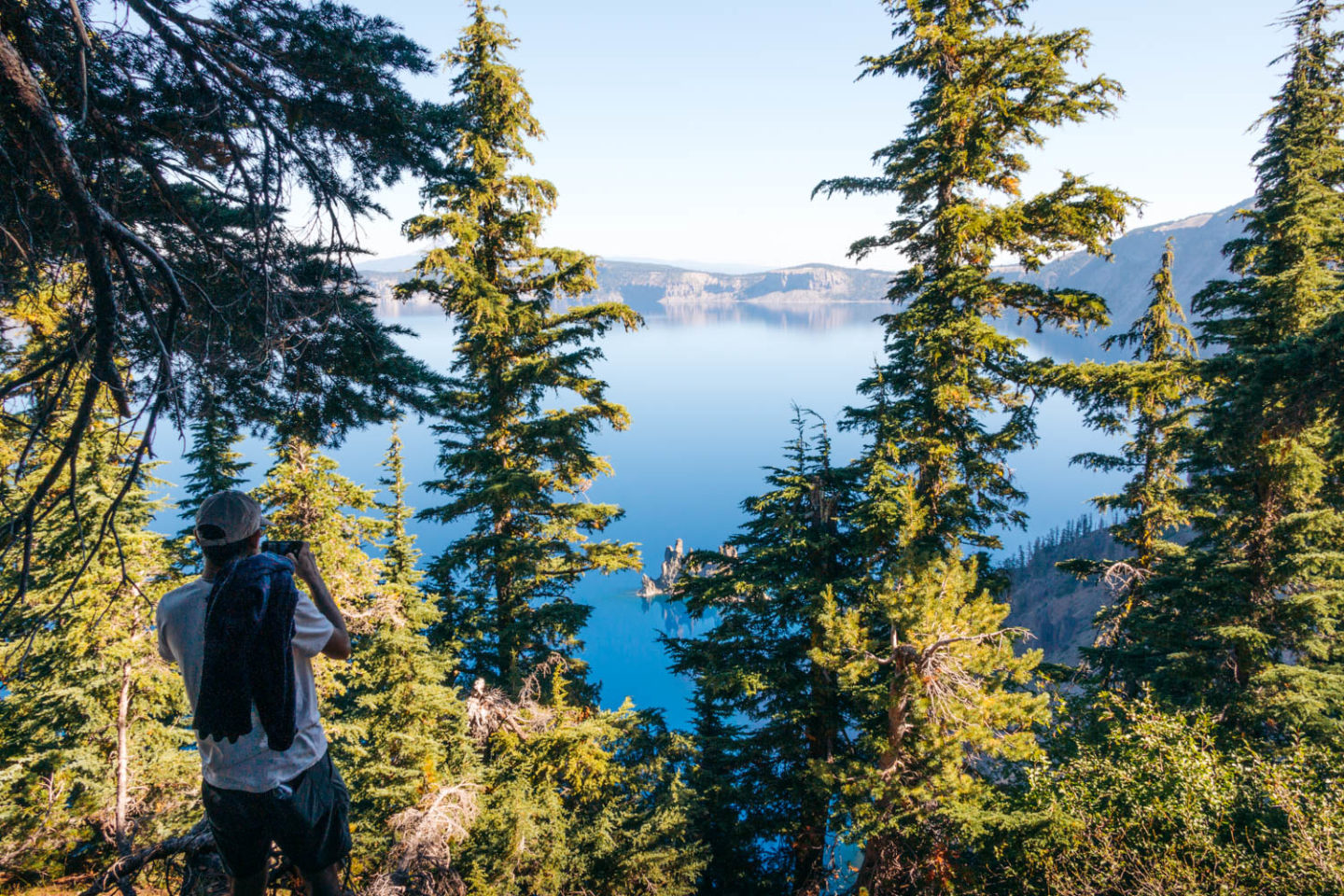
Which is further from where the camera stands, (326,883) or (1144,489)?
(1144,489)

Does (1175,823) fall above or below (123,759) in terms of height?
above

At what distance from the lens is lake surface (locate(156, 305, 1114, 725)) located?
6344cm

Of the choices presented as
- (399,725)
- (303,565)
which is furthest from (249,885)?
(399,725)

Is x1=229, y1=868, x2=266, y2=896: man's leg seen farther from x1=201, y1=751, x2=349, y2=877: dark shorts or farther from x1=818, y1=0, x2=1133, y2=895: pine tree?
x1=818, y1=0, x2=1133, y2=895: pine tree

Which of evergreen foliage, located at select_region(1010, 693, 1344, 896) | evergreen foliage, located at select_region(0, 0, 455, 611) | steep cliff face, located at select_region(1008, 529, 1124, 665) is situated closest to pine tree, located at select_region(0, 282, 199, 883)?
evergreen foliage, located at select_region(0, 0, 455, 611)

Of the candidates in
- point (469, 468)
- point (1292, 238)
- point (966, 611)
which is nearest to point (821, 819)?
point (966, 611)

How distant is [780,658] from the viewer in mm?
11070

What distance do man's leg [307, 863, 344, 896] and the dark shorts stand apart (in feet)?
0.19

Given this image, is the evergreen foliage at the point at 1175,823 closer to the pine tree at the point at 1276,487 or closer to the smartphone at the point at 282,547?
the pine tree at the point at 1276,487

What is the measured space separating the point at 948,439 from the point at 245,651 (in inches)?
420

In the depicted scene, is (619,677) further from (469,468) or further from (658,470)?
(469,468)

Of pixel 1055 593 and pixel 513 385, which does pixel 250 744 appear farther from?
pixel 1055 593

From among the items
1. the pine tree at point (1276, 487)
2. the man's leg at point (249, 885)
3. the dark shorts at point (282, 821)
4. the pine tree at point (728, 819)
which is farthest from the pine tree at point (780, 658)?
the man's leg at point (249, 885)

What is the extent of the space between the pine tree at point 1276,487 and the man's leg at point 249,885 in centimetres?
1134
